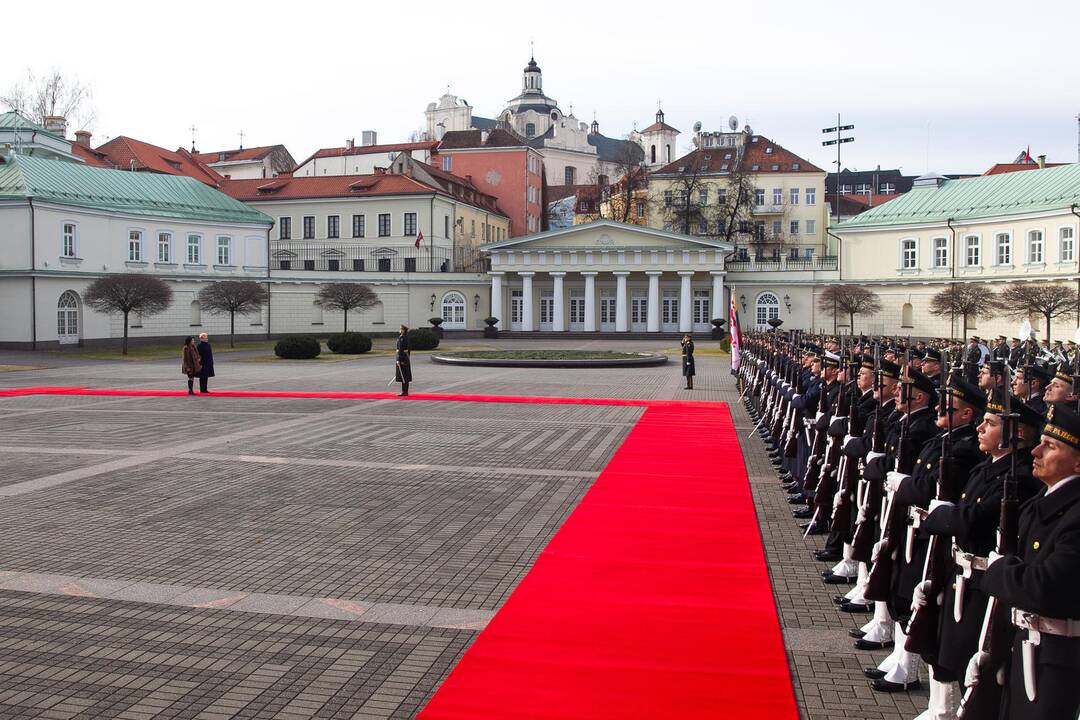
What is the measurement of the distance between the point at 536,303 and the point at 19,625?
6186 cm

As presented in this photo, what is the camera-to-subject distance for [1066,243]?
4806cm

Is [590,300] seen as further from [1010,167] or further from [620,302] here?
[1010,167]

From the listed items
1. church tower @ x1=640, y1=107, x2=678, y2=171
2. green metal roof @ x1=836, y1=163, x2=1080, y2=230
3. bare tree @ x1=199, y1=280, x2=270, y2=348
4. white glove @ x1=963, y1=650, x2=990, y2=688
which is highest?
church tower @ x1=640, y1=107, x2=678, y2=171

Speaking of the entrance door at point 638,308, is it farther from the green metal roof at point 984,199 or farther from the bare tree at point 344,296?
the bare tree at point 344,296

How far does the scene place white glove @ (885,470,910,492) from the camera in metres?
5.94

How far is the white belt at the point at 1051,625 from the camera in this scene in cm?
400

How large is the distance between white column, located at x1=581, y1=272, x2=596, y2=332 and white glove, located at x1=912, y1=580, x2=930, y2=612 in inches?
2385

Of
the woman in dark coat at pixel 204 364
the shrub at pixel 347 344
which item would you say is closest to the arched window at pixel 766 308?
the shrub at pixel 347 344

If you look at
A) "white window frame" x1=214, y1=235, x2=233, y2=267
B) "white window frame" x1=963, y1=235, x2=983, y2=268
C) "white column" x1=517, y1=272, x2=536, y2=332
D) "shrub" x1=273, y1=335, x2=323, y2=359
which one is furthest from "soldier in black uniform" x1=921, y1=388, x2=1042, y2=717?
"white column" x1=517, y1=272, x2=536, y2=332

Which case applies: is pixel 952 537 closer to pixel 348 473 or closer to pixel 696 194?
A: pixel 348 473

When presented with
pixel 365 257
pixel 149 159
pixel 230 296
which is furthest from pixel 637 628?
pixel 149 159

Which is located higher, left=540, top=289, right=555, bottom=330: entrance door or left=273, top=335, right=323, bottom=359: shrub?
left=540, top=289, right=555, bottom=330: entrance door

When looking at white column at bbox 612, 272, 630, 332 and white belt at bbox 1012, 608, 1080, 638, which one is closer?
white belt at bbox 1012, 608, 1080, 638

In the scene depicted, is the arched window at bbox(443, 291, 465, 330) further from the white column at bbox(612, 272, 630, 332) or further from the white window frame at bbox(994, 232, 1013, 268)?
the white window frame at bbox(994, 232, 1013, 268)
